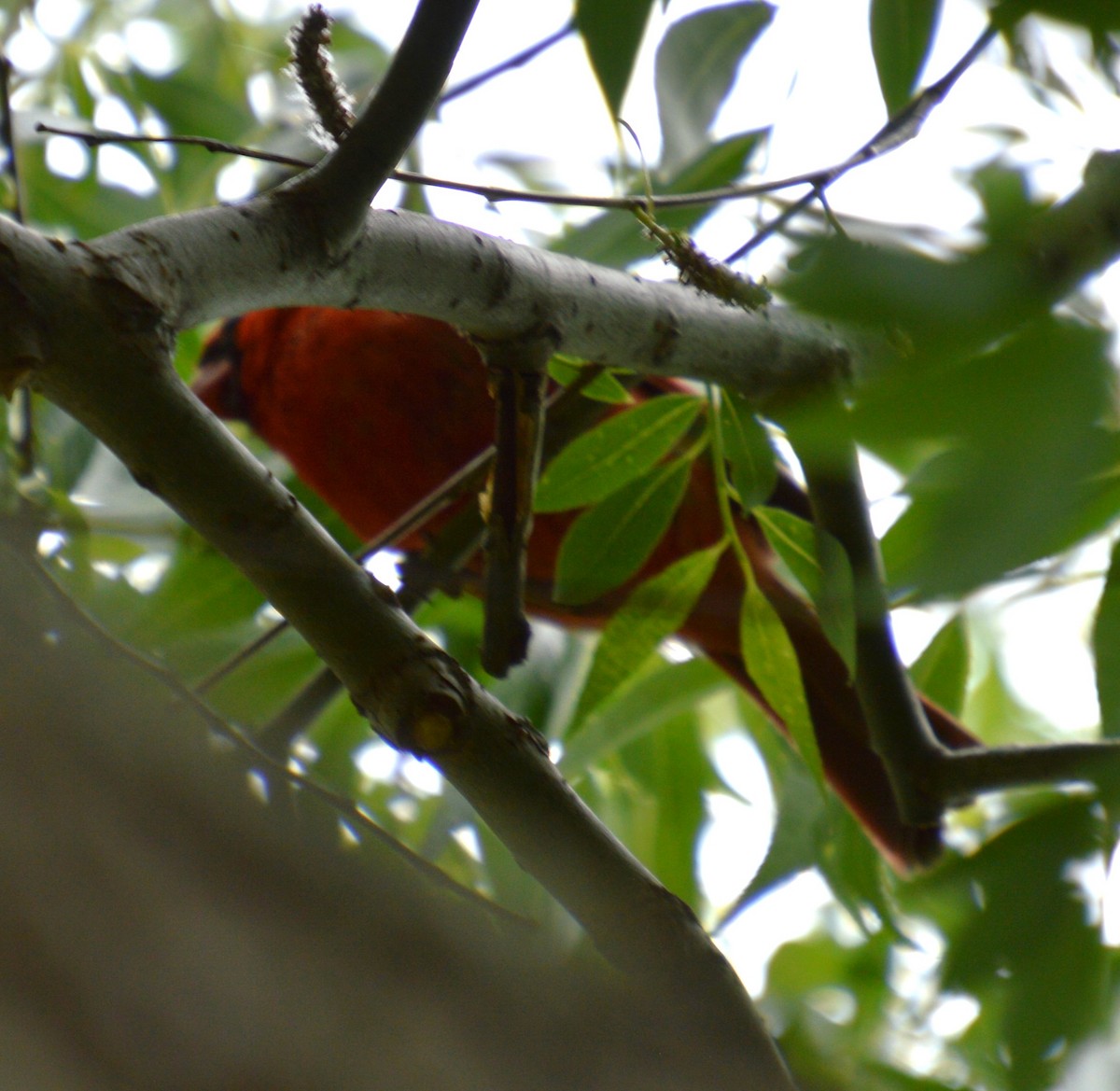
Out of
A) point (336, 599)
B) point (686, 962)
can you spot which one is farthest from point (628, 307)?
point (686, 962)

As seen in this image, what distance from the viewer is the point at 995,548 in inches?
16.9

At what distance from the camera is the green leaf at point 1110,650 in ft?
2.49

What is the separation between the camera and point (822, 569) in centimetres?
99

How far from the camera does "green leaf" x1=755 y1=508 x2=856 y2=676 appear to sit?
913mm

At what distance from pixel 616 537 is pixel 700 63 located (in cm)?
49

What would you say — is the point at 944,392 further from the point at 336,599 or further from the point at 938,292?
the point at 336,599

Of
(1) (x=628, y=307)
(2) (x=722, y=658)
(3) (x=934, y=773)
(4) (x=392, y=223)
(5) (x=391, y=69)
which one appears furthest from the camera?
(2) (x=722, y=658)

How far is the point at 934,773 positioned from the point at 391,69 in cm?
73

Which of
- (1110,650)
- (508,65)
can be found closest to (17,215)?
(508,65)

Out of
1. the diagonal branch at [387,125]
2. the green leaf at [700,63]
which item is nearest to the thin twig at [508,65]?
the green leaf at [700,63]

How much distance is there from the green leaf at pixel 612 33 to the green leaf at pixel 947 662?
793mm

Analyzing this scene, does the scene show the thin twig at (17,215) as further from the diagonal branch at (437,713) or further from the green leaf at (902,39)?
the green leaf at (902,39)

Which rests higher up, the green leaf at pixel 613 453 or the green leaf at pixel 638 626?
the green leaf at pixel 613 453

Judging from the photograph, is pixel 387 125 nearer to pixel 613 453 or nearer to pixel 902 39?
pixel 902 39
